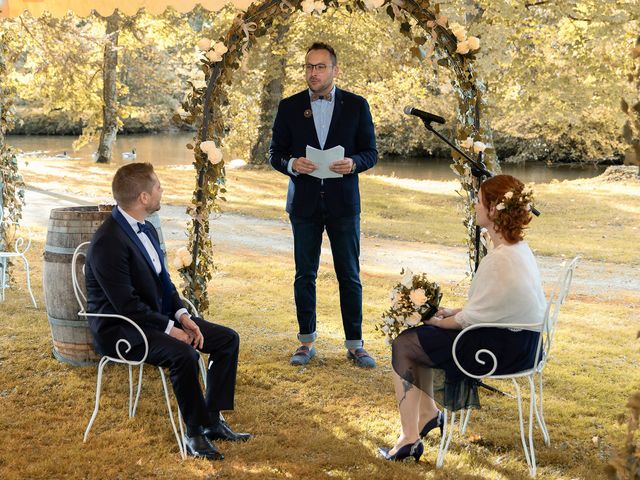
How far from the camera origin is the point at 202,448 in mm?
3787

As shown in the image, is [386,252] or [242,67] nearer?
[242,67]

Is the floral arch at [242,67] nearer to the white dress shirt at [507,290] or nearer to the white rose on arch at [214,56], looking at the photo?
the white rose on arch at [214,56]

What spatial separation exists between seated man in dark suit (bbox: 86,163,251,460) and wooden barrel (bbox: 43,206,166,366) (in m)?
0.88

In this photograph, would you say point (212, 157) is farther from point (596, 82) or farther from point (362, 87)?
point (362, 87)

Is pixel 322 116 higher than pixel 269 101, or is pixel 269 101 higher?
pixel 269 101

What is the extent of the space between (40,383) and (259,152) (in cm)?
1710

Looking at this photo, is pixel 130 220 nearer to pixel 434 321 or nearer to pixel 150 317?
pixel 150 317

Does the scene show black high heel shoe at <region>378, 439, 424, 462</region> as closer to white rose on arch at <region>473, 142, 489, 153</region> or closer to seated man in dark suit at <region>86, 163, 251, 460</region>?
seated man in dark suit at <region>86, 163, 251, 460</region>

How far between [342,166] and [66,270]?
185cm

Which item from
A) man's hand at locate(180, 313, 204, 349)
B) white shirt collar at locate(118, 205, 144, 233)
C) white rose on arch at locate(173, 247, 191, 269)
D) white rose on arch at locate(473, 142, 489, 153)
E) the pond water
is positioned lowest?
the pond water

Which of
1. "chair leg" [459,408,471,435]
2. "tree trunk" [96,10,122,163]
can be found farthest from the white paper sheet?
"tree trunk" [96,10,122,163]

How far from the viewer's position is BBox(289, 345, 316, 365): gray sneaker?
5.41 m

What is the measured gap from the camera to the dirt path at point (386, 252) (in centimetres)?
918

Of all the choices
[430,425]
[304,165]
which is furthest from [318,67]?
[430,425]
